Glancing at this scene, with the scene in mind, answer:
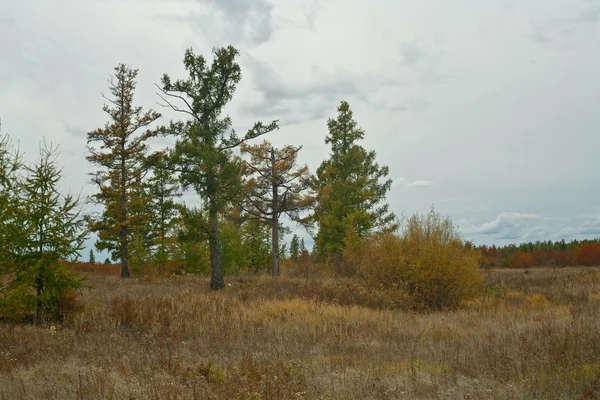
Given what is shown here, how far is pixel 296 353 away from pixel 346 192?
931 inches

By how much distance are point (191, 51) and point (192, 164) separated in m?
5.60

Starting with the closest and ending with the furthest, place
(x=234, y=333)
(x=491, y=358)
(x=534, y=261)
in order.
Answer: (x=491, y=358), (x=234, y=333), (x=534, y=261)

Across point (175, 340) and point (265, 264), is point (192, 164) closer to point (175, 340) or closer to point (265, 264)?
point (175, 340)

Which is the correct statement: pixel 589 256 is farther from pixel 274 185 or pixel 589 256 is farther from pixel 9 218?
pixel 9 218

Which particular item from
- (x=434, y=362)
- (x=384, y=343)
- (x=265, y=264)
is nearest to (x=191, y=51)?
(x=384, y=343)

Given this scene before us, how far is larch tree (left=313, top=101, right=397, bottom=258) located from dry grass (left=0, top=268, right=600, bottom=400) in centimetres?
1656

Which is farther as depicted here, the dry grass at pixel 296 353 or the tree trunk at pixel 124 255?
the tree trunk at pixel 124 255

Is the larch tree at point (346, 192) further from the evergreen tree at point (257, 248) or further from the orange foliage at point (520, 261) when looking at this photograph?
the orange foliage at point (520, 261)

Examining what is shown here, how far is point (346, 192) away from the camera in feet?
104

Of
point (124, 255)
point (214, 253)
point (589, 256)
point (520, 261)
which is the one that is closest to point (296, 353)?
point (214, 253)

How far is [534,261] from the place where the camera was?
73875 millimetres

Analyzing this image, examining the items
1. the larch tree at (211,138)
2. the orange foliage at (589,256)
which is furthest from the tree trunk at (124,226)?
the orange foliage at (589,256)

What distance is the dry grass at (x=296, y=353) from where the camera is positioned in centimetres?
583

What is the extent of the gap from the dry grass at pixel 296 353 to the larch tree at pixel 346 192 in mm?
16564
